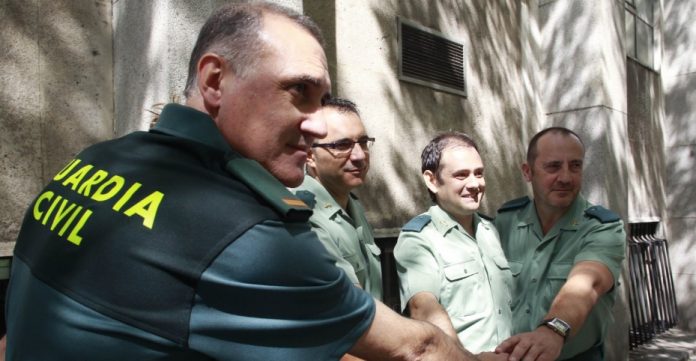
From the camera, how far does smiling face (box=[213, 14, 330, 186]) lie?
1.29 m

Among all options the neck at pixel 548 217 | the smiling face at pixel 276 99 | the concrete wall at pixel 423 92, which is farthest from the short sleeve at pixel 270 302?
the concrete wall at pixel 423 92

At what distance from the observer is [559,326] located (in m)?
2.31

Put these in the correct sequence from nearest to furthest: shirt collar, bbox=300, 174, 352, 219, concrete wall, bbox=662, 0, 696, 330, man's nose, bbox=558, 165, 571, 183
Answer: shirt collar, bbox=300, 174, 352, 219, man's nose, bbox=558, 165, 571, 183, concrete wall, bbox=662, 0, 696, 330

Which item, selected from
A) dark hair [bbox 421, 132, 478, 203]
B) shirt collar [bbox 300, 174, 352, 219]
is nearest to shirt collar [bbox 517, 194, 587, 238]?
dark hair [bbox 421, 132, 478, 203]

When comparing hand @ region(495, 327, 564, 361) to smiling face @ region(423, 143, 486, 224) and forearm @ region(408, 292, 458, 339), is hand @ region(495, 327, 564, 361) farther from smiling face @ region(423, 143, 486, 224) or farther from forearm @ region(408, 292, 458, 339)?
smiling face @ region(423, 143, 486, 224)

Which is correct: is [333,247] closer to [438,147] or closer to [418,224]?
[418,224]

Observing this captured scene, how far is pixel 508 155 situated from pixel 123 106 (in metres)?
4.05

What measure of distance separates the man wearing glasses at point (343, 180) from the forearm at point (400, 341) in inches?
36.2

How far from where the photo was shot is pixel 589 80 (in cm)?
537

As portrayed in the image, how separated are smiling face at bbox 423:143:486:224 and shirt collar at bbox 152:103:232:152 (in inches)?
67.0

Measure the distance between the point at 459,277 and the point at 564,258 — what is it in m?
0.58

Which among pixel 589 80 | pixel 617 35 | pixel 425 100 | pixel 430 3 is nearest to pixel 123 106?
pixel 425 100

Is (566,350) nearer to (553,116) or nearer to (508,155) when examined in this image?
(508,155)

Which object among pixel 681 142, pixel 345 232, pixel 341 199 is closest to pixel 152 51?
pixel 341 199
